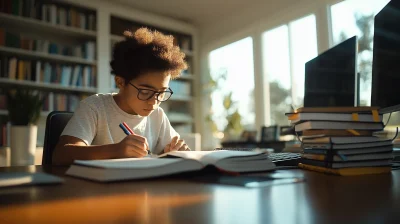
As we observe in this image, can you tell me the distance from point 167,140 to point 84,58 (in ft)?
8.49

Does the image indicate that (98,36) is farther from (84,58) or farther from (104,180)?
(104,180)

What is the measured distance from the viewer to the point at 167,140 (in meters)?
1.55

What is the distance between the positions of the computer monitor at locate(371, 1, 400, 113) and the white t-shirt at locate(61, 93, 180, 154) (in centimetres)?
90

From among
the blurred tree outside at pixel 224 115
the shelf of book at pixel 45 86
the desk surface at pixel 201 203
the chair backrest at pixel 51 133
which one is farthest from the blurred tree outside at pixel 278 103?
the desk surface at pixel 201 203

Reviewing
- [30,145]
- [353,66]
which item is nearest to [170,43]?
[353,66]

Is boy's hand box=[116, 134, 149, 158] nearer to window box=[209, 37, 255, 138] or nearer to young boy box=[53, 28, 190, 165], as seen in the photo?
young boy box=[53, 28, 190, 165]

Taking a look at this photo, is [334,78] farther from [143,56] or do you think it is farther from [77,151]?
[77,151]

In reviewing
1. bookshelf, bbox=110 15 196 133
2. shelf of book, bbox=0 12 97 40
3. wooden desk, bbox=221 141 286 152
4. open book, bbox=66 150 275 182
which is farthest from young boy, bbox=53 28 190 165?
bookshelf, bbox=110 15 196 133

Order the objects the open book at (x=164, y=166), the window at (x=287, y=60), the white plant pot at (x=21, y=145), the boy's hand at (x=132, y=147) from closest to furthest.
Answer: the open book at (x=164, y=166), the boy's hand at (x=132, y=147), the white plant pot at (x=21, y=145), the window at (x=287, y=60)

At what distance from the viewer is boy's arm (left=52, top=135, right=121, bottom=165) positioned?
959mm

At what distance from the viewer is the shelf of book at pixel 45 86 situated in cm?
331

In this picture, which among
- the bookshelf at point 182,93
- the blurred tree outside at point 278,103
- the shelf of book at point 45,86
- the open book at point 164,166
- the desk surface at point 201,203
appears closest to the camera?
the desk surface at point 201,203

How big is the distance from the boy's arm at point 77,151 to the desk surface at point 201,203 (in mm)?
382

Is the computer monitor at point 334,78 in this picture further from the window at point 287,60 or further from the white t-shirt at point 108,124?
the window at point 287,60
